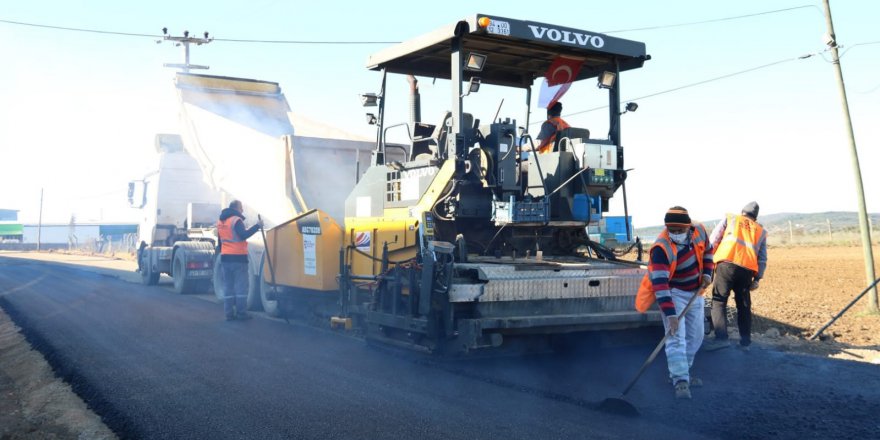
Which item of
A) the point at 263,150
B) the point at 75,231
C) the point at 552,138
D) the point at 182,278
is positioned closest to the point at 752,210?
the point at 552,138

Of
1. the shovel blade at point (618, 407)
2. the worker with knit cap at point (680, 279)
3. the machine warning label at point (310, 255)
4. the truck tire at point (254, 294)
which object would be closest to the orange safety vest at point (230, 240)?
the truck tire at point (254, 294)

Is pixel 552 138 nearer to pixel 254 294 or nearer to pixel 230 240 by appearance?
pixel 230 240

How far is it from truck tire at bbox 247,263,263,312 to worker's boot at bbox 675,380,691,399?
7031mm

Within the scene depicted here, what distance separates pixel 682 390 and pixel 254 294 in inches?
282

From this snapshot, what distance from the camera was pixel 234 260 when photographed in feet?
34.3

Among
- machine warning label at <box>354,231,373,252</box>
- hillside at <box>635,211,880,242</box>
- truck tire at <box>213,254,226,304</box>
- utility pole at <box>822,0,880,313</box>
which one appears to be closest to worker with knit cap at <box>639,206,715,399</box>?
machine warning label at <box>354,231,373,252</box>

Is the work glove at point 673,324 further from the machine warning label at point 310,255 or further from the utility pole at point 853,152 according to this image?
the utility pole at point 853,152

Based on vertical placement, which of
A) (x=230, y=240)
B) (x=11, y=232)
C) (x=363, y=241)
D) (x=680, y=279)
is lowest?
(x=680, y=279)

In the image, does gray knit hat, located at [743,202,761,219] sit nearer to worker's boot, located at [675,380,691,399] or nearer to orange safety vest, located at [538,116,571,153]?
orange safety vest, located at [538,116,571,153]

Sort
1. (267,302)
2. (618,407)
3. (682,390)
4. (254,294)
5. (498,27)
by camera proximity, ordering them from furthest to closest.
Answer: (254,294) < (267,302) < (498,27) < (682,390) < (618,407)

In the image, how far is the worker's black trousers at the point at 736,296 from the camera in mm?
7637

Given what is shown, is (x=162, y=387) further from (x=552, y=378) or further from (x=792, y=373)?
(x=792, y=373)

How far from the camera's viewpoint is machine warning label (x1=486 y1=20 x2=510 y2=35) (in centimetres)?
648

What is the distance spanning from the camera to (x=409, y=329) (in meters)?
6.41
